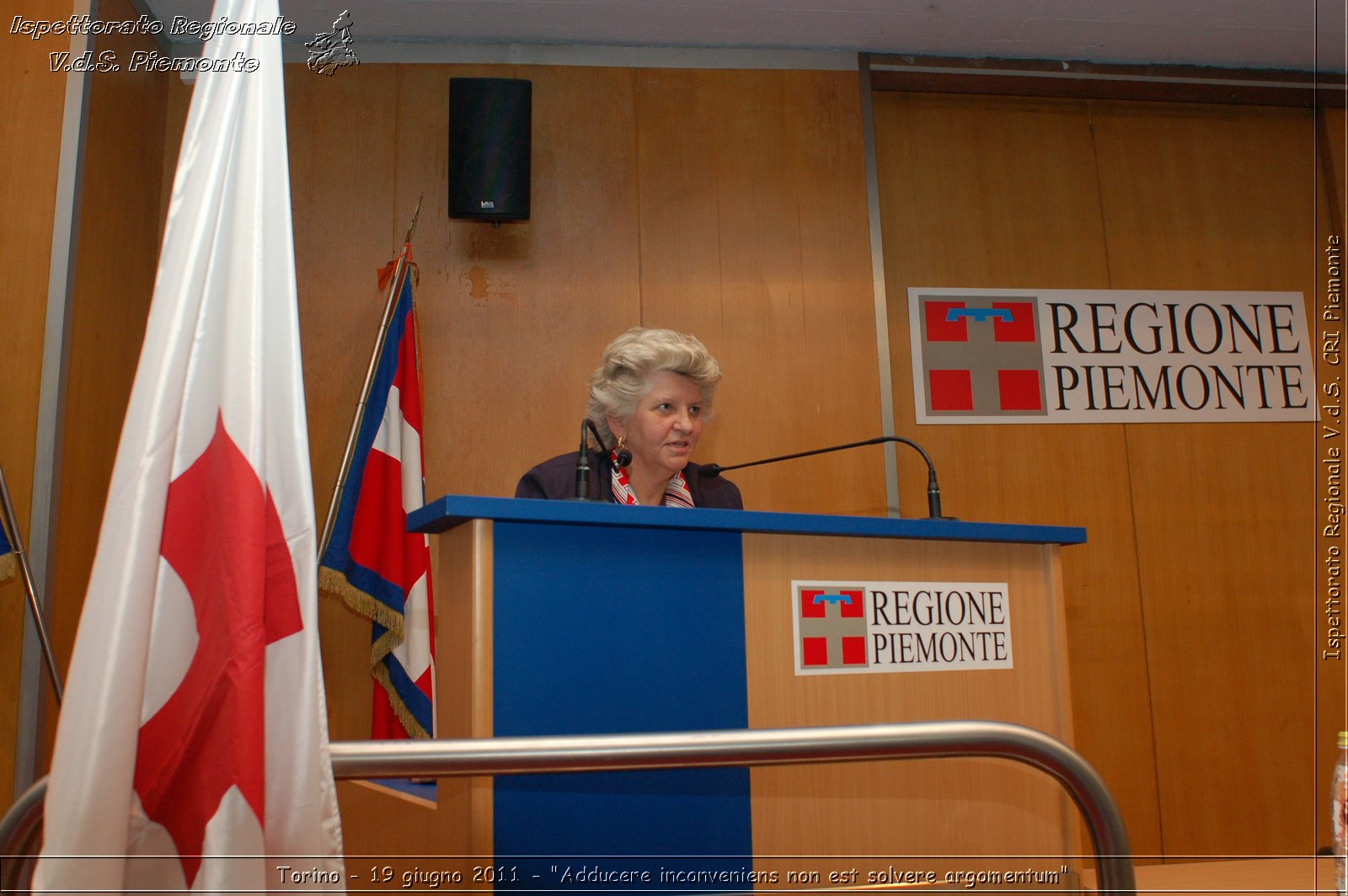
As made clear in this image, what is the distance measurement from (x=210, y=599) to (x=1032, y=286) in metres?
3.62

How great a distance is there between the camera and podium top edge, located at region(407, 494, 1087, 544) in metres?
1.56

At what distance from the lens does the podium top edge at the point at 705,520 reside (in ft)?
5.11

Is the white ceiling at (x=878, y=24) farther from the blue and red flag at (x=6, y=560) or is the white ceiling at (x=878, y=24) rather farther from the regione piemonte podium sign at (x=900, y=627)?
the regione piemonte podium sign at (x=900, y=627)

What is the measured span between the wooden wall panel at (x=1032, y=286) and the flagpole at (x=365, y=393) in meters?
1.87

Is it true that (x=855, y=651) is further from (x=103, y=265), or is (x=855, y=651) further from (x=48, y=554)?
(x=103, y=265)

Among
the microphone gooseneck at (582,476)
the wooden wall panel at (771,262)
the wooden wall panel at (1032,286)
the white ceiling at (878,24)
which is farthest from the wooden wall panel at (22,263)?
the wooden wall panel at (1032,286)

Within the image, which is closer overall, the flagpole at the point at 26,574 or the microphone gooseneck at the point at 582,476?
the microphone gooseneck at the point at 582,476

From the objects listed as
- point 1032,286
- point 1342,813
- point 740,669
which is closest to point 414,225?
point 740,669

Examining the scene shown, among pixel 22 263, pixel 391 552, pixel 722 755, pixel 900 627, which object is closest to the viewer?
pixel 722 755

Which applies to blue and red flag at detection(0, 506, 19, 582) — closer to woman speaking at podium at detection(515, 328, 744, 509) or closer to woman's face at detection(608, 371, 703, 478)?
woman speaking at podium at detection(515, 328, 744, 509)

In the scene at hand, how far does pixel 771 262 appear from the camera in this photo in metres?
3.87

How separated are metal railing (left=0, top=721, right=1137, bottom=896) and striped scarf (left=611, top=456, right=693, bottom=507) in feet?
4.16

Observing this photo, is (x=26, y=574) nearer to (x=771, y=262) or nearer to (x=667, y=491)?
(x=667, y=491)

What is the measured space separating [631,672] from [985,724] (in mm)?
677
